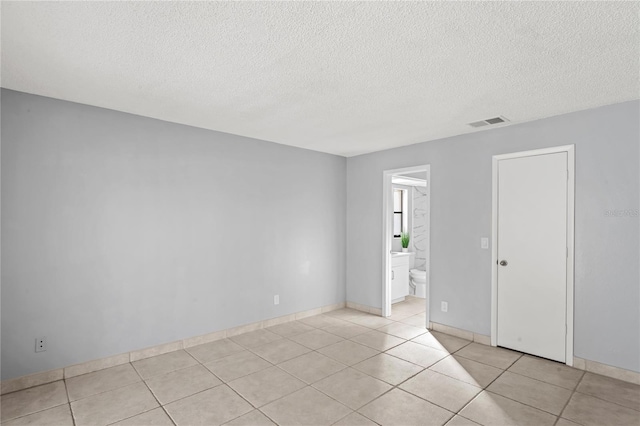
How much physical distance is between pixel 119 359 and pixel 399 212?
5.28 metres

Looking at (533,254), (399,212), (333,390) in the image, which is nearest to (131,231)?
(333,390)

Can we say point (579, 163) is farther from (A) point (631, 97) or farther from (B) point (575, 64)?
(B) point (575, 64)

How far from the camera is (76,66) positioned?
7.78 feet

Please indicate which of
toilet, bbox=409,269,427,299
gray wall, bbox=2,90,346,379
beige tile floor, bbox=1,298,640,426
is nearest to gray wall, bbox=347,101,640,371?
beige tile floor, bbox=1,298,640,426

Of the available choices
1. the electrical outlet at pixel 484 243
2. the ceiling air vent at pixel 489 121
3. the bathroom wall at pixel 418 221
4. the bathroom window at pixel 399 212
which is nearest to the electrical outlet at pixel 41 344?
the electrical outlet at pixel 484 243

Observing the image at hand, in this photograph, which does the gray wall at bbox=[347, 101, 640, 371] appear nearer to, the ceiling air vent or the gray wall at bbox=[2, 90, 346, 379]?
the ceiling air vent

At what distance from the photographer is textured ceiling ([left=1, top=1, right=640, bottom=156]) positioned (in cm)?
174

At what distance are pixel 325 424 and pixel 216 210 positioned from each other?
8.49 feet

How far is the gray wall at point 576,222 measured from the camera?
9.80 feet

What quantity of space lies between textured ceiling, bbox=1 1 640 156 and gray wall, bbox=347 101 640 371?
11.5 inches

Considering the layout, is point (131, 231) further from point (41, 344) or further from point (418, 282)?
point (418, 282)

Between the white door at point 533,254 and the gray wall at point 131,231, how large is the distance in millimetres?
2636

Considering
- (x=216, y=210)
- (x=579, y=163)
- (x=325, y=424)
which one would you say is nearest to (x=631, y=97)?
(x=579, y=163)

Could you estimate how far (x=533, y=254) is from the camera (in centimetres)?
355
